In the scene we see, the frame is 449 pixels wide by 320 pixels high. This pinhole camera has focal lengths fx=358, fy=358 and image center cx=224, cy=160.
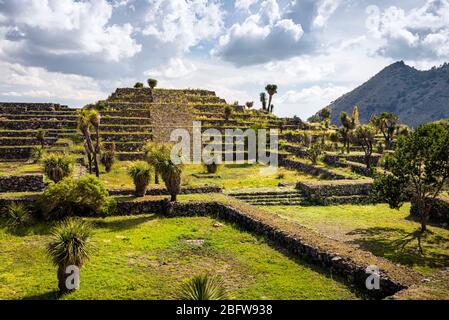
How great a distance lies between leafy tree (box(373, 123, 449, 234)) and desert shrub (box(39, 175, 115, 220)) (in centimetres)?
1517

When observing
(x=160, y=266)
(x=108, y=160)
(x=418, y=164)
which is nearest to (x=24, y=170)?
(x=108, y=160)

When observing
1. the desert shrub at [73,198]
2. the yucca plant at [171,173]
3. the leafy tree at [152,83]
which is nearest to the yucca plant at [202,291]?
the desert shrub at [73,198]

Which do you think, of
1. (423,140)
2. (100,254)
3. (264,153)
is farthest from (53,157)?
(264,153)

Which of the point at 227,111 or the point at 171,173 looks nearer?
the point at 171,173

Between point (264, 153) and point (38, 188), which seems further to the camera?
point (264, 153)

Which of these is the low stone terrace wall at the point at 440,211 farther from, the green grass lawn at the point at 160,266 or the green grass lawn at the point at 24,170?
the green grass lawn at the point at 24,170

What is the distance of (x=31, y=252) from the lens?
616 inches

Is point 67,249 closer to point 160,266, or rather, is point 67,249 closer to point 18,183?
point 160,266

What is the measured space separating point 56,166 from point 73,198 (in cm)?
444

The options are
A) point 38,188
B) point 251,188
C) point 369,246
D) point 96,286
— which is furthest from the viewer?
point 251,188

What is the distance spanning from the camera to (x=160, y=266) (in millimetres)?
14383
